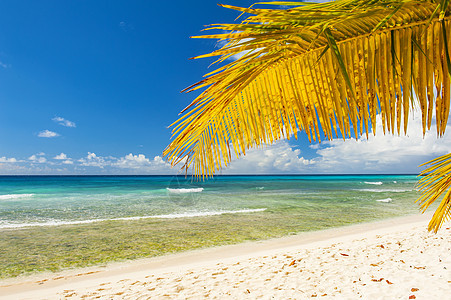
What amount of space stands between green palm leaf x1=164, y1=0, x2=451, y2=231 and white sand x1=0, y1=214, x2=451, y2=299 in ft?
12.4

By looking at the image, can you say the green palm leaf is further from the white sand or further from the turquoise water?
the white sand

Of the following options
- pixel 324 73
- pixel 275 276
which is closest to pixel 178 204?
pixel 275 276

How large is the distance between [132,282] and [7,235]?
28.5 ft

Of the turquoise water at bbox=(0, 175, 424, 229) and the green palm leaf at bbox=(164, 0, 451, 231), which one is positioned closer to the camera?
the green palm leaf at bbox=(164, 0, 451, 231)

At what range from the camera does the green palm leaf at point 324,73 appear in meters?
1.07

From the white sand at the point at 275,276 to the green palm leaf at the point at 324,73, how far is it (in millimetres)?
3784

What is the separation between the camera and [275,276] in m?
5.51

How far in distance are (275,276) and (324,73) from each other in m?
5.13

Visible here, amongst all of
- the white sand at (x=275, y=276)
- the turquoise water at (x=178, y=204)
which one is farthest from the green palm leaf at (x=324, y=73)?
the white sand at (x=275, y=276)

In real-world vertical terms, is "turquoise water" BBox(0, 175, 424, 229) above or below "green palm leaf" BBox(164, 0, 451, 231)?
below

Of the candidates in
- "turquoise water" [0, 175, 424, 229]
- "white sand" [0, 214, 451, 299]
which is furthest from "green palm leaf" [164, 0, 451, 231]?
"white sand" [0, 214, 451, 299]

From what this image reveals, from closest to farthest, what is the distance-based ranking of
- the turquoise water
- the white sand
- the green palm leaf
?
the green palm leaf → the white sand → the turquoise water

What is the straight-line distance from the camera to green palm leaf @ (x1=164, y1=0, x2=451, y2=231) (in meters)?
1.07

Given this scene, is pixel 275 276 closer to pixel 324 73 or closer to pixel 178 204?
pixel 324 73
